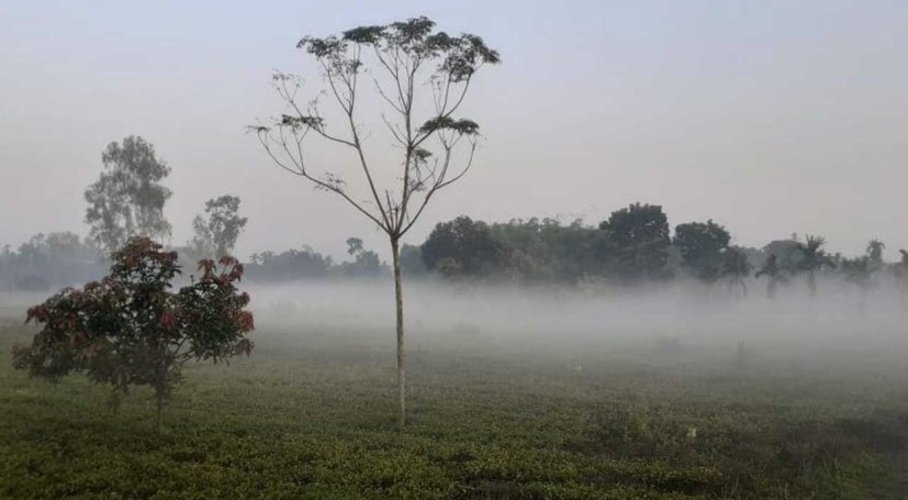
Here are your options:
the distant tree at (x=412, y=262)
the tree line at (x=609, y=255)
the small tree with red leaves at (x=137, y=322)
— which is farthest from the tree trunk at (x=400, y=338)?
the distant tree at (x=412, y=262)

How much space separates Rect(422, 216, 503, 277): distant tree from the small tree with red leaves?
222 ft

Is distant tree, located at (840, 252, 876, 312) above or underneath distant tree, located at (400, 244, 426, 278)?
underneath

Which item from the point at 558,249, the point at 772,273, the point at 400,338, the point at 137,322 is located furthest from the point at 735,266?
the point at 137,322

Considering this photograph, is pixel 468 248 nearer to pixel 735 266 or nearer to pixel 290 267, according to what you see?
pixel 735 266

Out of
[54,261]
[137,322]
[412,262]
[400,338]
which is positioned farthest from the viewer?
[54,261]

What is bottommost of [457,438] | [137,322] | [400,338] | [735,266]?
[457,438]

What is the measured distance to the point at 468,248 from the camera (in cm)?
8525

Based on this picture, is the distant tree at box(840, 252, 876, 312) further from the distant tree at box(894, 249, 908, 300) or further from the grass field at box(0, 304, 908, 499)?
the grass field at box(0, 304, 908, 499)

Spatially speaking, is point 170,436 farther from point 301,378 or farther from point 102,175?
point 102,175

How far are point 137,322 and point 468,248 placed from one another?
7116 centimetres

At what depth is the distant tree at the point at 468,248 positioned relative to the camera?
8525cm

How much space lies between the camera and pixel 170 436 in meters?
15.5

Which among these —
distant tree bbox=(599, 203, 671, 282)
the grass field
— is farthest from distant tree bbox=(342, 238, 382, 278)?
the grass field

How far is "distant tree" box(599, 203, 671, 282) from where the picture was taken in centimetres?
10100
